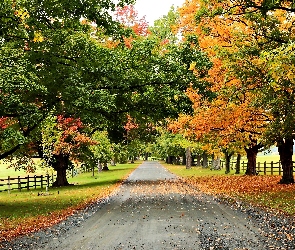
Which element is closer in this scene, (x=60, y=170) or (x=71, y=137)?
(x=71, y=137)

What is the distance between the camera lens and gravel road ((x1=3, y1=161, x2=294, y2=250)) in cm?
935

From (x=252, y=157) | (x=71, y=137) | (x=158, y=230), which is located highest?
(x=71, y=137)

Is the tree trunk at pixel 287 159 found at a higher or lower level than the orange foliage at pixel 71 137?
lower

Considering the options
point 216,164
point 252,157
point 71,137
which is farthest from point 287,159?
point 216,164

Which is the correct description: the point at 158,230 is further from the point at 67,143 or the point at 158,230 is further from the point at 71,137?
the point at 71,137

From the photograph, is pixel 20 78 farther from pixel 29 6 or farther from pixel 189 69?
pixel 189 69

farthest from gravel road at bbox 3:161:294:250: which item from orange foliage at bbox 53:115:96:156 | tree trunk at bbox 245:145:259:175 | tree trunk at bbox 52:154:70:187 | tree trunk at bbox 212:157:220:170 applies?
tree trunk at bbox 212:157:220:170

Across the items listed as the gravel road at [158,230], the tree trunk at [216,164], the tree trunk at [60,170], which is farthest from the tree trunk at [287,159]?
the tree trunk at [216,164]

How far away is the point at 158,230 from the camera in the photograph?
11.1m

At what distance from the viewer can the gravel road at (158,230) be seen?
935 cm

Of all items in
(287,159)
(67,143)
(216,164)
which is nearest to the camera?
(287,159)

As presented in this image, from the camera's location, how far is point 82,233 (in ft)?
36.5

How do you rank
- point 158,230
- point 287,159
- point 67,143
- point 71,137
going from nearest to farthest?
point 158,230 → point 287,159 → point 67,143 → point 71,137

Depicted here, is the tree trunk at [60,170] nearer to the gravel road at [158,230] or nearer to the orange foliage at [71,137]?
the orange foliage at [71,137]
